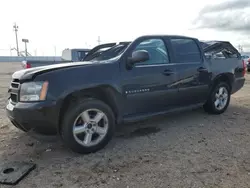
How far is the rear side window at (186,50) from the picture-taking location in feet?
16.0

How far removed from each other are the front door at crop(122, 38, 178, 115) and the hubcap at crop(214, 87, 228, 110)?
143 cm

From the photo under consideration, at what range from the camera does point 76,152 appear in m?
3.66

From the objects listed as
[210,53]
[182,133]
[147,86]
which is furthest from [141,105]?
[210,53]

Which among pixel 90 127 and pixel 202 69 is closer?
pixel 90 127

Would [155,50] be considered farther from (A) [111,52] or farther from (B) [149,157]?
(B) [149,157]

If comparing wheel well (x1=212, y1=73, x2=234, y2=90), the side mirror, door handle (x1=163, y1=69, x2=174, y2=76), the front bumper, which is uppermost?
the side mirror

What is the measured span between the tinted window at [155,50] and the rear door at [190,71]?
24 cm

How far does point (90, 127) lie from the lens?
147 inches

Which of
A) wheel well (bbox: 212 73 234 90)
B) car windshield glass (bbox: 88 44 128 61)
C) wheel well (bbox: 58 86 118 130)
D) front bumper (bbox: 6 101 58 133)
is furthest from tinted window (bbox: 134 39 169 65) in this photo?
front bumper (bbox: 6 101 58 133)

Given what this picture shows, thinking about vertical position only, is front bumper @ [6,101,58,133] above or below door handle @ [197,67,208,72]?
below

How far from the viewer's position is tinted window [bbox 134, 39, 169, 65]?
4.43 m

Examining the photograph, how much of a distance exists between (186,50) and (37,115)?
316 centimetres

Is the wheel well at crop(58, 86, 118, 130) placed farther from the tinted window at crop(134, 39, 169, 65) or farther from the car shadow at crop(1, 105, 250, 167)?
the tinted window at crop(134, 39, 169, 65)

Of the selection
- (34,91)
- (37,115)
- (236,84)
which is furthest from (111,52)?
(236,84)
